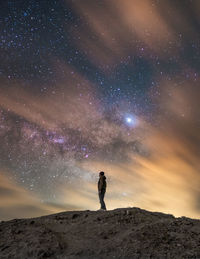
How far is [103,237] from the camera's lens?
13.3 meters

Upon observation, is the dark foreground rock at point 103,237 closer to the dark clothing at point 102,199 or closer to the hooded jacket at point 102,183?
the dark clothing at point 102,199

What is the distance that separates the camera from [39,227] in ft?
49.8

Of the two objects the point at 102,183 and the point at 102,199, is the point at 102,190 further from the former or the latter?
the point at 102,199

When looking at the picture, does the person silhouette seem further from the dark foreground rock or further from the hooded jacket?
the dark foreground rock

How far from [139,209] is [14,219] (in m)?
7.78

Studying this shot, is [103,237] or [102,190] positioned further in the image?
[102,190]

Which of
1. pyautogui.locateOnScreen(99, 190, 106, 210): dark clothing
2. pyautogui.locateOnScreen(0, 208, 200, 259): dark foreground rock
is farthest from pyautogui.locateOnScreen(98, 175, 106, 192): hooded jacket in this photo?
pyautogui.locateOnScreen(0, 208, 200, 259): dark foreground rock

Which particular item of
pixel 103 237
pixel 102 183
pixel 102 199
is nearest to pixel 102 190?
pixel 102 183

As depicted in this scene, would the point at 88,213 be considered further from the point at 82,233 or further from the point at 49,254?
the point at 49,254

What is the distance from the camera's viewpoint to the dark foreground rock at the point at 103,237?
11.8 meters

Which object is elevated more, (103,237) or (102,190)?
(102,190)

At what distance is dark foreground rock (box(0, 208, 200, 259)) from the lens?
11.8 metres

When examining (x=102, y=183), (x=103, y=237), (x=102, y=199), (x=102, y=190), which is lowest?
(x=103, y=237)

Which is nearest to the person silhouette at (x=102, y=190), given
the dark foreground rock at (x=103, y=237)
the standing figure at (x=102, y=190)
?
the standing figure at (x=102, y=190)
